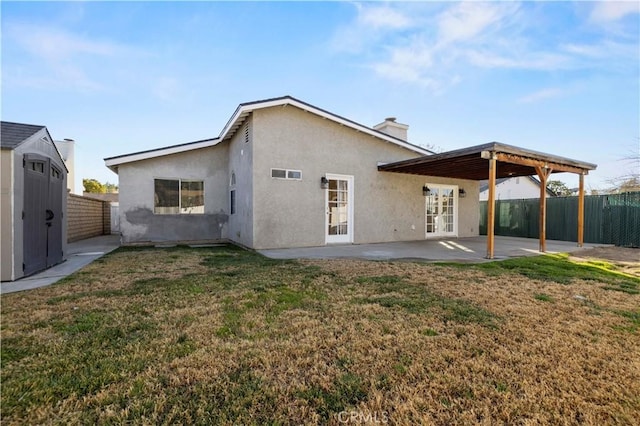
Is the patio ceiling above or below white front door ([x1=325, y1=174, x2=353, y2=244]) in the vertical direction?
above

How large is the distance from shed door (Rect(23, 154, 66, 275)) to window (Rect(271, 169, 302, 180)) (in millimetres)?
4974

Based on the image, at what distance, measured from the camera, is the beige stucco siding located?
8.98 metres

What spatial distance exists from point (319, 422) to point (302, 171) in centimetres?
818

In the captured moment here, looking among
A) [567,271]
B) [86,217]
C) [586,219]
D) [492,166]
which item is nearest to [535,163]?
[492,166]

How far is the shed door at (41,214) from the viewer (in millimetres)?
5113

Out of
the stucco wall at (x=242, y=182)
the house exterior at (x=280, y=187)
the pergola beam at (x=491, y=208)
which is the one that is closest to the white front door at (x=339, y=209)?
the house exterior at (x=280, y=187)

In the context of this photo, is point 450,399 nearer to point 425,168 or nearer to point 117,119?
point 425,168

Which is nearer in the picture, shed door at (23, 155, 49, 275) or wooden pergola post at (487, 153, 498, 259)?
shed door at (23, 155, 49, 275)

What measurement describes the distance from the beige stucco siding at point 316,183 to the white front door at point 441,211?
0.68 m

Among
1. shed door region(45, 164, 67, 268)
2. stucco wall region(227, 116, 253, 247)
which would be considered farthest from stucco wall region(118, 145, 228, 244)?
shed door region(45, 164, 67, 268)

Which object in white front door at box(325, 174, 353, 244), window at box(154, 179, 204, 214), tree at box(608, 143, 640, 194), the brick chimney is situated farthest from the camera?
tree at box(608, 143, 640, 194)

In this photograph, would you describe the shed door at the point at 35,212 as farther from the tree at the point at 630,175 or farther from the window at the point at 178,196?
the tree at the point at 630,175

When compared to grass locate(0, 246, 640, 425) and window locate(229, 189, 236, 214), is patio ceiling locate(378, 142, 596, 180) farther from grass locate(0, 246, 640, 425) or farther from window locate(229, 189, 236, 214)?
window locate(229, 189, 236, 214)

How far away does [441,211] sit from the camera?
12719mm
